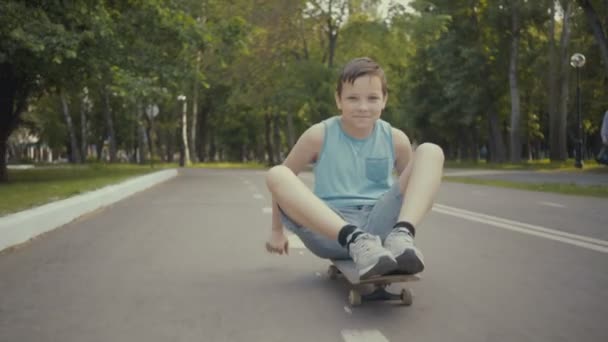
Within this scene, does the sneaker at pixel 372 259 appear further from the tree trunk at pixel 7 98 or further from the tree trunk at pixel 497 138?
the tree trunk at pixel 497 138

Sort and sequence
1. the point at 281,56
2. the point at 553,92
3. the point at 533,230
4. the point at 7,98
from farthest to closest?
the point at 281,56
the point at 553,92
the point at 7,98
the point at 533,230

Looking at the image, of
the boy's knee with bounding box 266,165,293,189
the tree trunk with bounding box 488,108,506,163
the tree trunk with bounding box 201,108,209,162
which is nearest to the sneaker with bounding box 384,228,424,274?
the boy's knee with bounding box 266,165,293,189

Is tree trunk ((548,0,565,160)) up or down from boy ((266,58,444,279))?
up

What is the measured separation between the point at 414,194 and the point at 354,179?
584mm

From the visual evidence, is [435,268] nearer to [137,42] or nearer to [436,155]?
[436,155]

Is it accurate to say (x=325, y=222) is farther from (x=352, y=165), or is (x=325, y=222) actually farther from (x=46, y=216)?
(x=46, y=216)

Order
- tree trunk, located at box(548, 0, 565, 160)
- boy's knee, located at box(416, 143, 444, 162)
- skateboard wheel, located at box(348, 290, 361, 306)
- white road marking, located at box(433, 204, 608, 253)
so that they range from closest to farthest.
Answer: skateboard wheel, located at box(348, 290, 361, 306), boy's knee, located at box(416, 143, 444, 162), white road marking, located at box(433, 204, 608, 253), tree trunk, located at box(548, 0, 565, 160)

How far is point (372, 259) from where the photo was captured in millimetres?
4094

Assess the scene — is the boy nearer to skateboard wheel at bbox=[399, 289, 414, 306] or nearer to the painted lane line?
skateboard wheel at bbox=[399, 289, 414, 306]

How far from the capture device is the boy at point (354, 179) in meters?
4.63

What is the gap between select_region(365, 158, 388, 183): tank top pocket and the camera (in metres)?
5.04

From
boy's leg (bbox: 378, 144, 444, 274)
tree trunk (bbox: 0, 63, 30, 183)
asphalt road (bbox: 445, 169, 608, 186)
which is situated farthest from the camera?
tree trunk (bbox: 0, 63, 30, 183)

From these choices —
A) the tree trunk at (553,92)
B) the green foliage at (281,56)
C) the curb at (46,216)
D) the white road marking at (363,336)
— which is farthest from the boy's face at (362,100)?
the tree trunk at (553,92)

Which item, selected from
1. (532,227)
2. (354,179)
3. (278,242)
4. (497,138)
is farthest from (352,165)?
(497,138)
